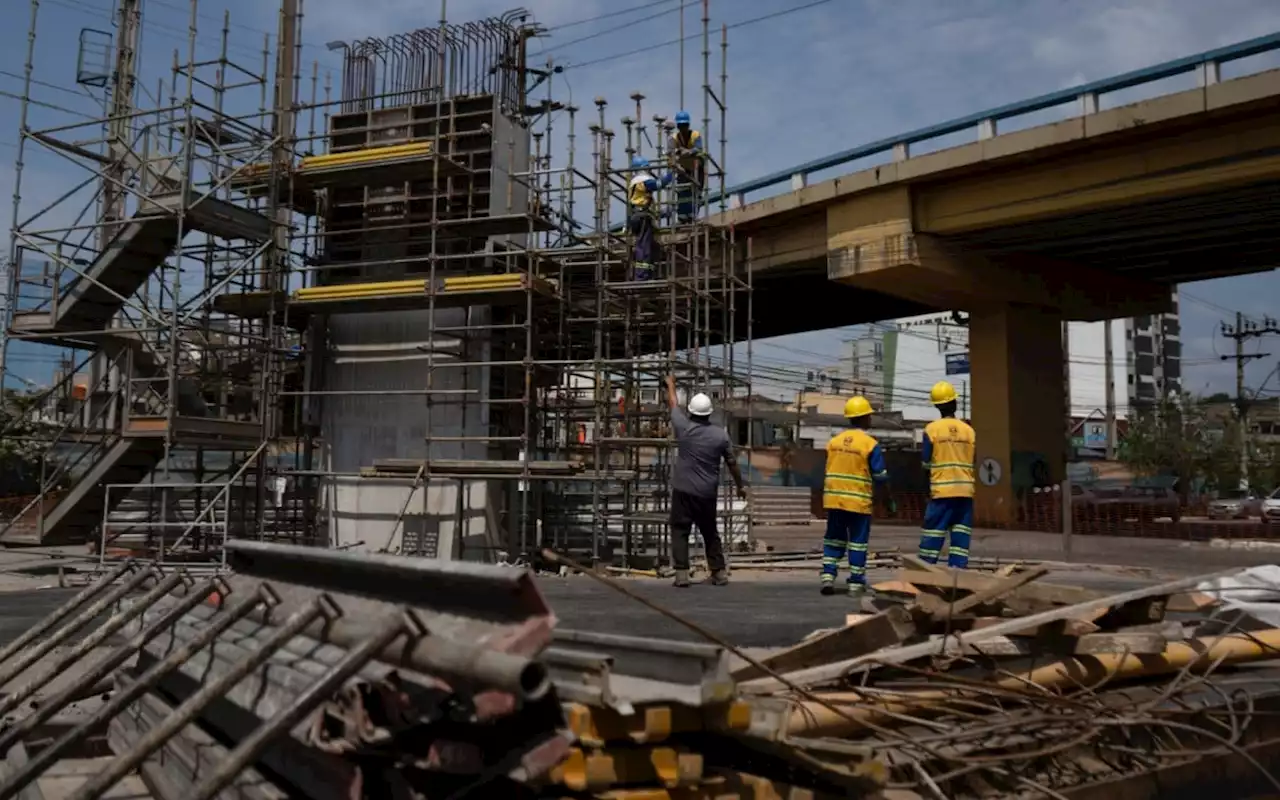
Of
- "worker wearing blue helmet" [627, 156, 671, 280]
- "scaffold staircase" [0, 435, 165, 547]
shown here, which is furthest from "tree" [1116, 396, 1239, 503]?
"scaffold staircase" [0, 435, 165, 547]

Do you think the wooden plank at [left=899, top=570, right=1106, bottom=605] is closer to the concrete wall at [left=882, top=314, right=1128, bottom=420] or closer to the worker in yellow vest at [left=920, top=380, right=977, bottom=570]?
the worker in yellow vest at [left=920, top=380, right=977, bottom=570]

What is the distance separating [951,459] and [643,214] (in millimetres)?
7356

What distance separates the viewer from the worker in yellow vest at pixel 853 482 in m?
8.73

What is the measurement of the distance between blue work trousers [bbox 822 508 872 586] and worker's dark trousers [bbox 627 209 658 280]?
6.67 meters

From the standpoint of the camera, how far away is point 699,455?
9.80 m

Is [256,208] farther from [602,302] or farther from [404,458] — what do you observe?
[602,302]

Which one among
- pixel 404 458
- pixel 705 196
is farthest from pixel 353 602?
pixel 705 196

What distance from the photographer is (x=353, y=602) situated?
368 centimetres

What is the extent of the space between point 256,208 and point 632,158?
599 cm

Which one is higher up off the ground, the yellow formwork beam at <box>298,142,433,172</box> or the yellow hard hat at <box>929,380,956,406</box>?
the yellow formwork beam at <box>298,142,433,172</box>

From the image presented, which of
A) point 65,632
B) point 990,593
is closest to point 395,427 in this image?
point 65,632

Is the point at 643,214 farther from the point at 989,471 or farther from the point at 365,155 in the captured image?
the point at 989,471

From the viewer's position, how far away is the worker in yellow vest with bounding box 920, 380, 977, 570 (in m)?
8.53

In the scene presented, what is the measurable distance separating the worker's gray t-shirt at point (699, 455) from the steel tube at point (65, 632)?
501 cm
